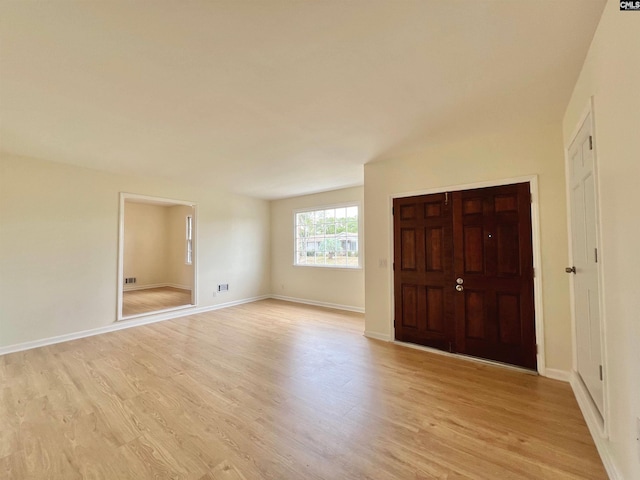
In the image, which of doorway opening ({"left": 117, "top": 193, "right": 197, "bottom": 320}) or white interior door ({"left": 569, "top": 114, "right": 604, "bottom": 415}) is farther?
doorway opening ({"left": 117, "top": 193, "right": 197, "bottom": 320})

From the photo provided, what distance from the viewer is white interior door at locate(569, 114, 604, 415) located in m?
1.83

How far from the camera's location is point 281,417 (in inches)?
80.7

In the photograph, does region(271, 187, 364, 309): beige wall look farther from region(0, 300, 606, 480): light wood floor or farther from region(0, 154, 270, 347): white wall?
region(0, 154, 270, 347): white wall

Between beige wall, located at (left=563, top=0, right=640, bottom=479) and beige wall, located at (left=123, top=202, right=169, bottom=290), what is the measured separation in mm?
9507

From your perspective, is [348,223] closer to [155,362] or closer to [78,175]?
[155,362]

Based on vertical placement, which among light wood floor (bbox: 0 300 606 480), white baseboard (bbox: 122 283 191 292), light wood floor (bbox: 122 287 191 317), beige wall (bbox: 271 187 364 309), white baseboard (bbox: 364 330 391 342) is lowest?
light wood floor (bbox: 0 300 606 480)

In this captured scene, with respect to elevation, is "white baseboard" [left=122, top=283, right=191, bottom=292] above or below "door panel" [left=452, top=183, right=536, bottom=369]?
below

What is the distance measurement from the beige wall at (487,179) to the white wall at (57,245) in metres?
3.97

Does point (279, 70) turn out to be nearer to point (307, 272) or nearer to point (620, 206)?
point (620, 206)

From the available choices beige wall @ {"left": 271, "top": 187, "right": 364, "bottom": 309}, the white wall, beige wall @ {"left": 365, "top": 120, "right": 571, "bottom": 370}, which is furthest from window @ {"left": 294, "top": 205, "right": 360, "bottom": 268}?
the white wall

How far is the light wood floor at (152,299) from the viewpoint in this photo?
5.22 meters

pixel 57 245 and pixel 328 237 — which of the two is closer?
pixel 57 245

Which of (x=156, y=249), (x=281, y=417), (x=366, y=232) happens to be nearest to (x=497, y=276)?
(x=366, y=232)

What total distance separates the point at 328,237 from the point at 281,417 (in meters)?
4.26
